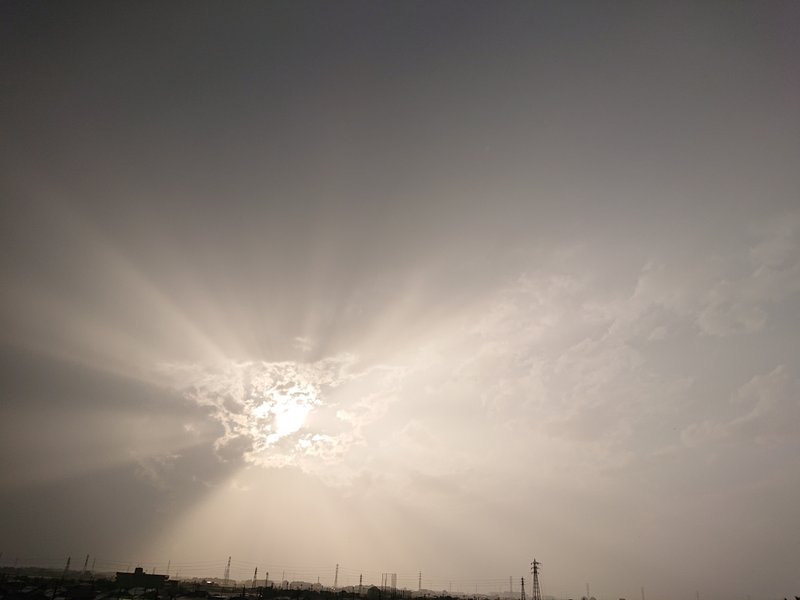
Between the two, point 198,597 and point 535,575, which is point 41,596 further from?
point 535,575

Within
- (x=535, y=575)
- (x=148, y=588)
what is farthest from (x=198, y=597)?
(x=535, y=575)

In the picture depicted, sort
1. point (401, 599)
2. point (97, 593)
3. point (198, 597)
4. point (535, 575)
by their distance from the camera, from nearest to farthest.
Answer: point (97, 593)
point (198, 597)
point (535, 575)
point (401, 599)

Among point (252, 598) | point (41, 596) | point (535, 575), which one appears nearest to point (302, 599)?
point (252, 598)

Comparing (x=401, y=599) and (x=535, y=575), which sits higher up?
(x=535, y=575)

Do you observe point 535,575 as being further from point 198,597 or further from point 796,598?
point 198,597

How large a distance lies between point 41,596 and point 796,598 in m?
143

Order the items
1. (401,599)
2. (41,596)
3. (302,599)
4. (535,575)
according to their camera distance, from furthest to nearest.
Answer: (401,599) → (535,575) → (302,599) → (41,596)

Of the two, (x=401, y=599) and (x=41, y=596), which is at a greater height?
(x=41, y=596)

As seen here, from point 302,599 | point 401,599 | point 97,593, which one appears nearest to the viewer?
point 97,593

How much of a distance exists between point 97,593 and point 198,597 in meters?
16.6

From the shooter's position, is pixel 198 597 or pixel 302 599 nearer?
pixel 198 597

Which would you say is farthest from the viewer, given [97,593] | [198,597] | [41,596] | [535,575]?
[535,575]

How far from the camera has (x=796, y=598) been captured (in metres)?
93.2

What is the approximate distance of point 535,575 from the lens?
108250 millimetres
